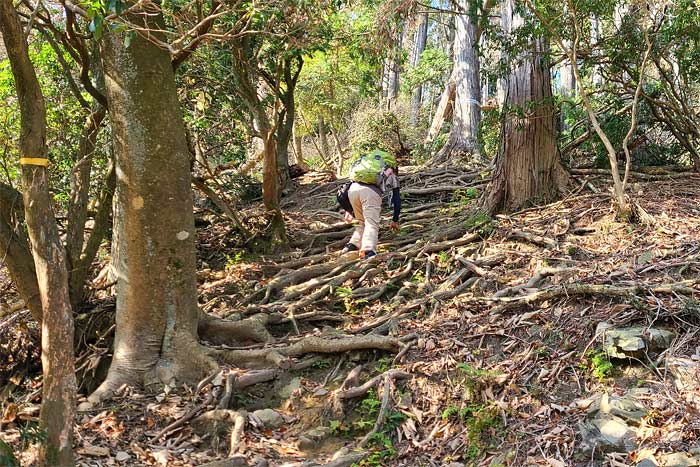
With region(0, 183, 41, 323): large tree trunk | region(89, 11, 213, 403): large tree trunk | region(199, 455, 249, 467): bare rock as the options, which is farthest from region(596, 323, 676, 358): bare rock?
region(0, 183, 41, 323): large tree trunk

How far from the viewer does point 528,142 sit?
807cm

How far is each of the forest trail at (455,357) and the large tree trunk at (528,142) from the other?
1.11 ft

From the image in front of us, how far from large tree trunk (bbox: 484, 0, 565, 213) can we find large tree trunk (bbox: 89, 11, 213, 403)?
4348 mm

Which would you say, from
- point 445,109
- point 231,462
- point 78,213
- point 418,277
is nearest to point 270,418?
point 231,462

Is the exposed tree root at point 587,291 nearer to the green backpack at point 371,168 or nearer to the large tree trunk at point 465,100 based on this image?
the green backpack at point 371,168

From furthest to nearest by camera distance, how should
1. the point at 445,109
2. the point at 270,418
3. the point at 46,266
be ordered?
the point at 445,109, the point at 270,418, the point at 46,266

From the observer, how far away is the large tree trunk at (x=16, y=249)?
5305 millimetres

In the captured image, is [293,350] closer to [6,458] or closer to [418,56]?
[6,458]

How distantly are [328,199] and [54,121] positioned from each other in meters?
5.07

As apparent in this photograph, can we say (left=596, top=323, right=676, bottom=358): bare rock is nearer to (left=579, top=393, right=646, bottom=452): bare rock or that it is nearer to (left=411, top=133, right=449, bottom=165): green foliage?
(left=579, top=393, right=646, bottom=452): bare rock

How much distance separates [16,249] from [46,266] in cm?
241

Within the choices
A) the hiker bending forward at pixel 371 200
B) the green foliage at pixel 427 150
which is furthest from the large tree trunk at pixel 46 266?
the green foliage at pixel 427 150

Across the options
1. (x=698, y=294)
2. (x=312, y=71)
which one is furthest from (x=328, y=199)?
(x=312, y=71)

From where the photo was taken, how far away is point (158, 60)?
5539 mm
